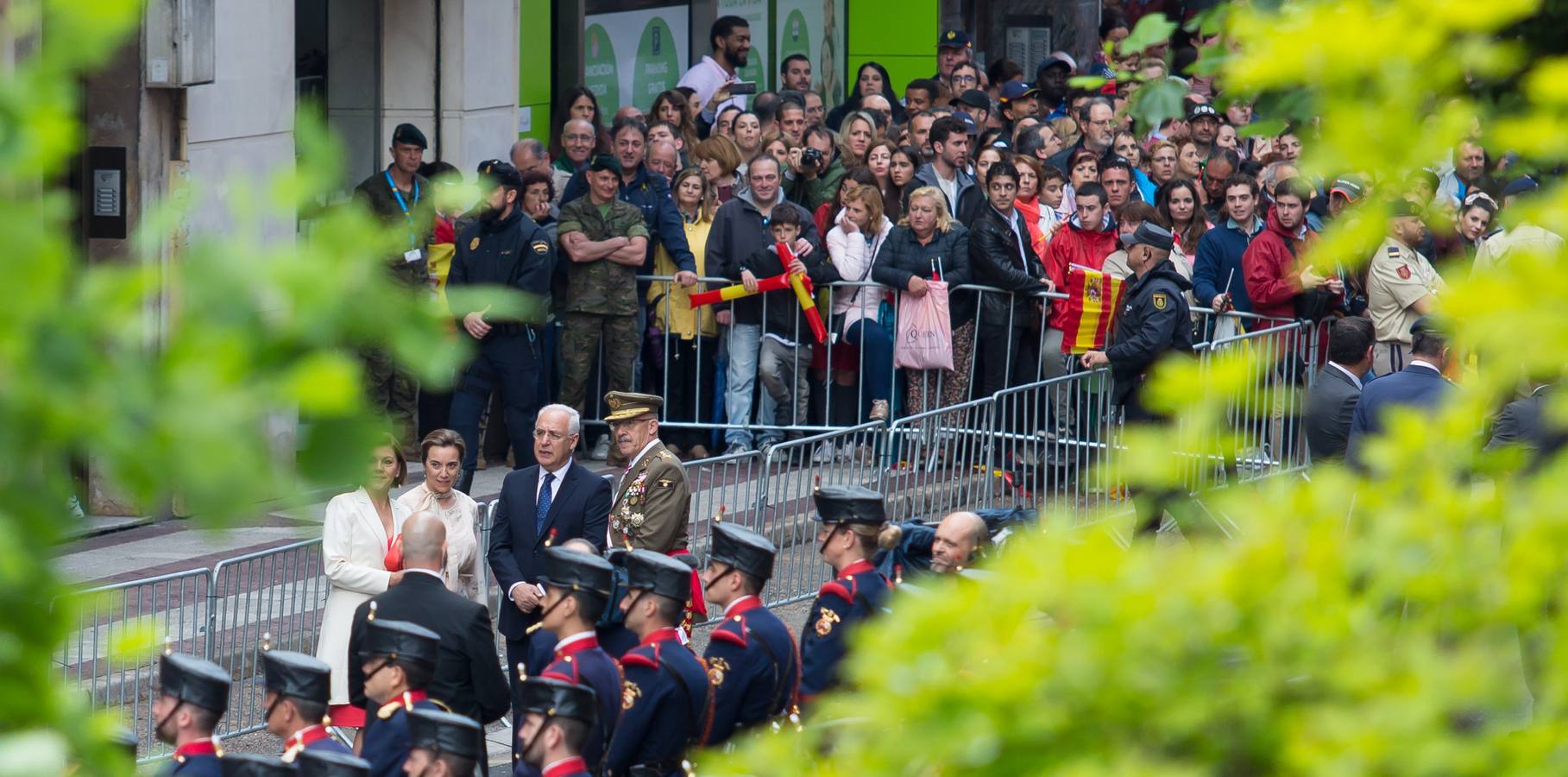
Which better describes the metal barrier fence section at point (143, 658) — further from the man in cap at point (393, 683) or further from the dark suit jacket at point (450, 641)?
the man in cap at point (393, 683)

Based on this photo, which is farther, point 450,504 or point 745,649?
point 450,504

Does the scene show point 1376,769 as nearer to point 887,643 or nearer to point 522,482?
point 887,643

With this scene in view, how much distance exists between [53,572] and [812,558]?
9.07 m

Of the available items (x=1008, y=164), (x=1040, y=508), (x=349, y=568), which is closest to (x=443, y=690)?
(x=349, y=568)

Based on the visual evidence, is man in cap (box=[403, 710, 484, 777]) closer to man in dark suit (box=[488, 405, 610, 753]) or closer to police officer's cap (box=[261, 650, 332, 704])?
police officer's cap (box=[261, 650, 332, 704])

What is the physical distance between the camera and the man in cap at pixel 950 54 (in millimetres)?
20250

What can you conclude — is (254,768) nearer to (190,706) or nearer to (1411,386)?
(190,706)

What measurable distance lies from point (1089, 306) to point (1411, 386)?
3284 mm

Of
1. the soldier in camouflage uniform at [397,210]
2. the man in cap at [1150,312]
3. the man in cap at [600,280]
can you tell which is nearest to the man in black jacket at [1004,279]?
the man in cap at [1150,312]

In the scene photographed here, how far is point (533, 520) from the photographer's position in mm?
8820

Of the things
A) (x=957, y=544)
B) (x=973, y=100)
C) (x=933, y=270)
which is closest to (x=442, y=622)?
(x=957, y=544)

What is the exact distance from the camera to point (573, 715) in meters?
6.39

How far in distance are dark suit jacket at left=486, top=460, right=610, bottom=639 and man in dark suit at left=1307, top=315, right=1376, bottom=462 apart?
359 centimetres

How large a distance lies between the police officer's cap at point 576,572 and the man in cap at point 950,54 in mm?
12977
